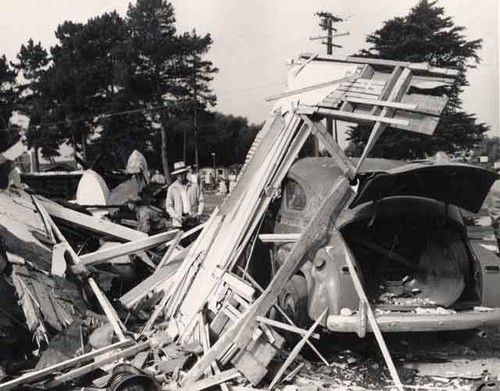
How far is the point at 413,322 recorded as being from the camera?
634 cm

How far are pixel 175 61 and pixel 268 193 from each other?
36.6 m

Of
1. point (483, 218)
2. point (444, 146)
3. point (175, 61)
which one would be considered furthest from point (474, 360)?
point (175, 61)

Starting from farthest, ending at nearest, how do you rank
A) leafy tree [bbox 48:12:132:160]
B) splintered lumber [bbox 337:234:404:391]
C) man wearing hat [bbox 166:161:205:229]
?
leafy tree [bbox 48:12:132:160] < man wearing hat [bbox 166:161:205:229] < splintered lumber [bbox 337:234:404:391]

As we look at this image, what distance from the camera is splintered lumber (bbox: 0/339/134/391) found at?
19.3 feet

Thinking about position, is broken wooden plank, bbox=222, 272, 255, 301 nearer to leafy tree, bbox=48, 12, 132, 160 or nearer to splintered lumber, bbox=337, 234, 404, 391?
splintered lumber, bbox=337, 234, 404, 391

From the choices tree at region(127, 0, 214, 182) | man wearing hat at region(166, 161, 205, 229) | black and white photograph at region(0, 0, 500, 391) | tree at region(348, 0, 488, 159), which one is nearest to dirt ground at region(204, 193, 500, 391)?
black and white photograph at region(0, 0, 500, 391)

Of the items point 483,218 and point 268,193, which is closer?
point 268,193

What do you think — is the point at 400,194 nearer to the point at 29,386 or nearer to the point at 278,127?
the point at 278,127

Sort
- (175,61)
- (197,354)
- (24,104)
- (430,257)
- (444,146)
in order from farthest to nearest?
(24,104) < (175,61) < (444,146) < (430,257) < (197,354)

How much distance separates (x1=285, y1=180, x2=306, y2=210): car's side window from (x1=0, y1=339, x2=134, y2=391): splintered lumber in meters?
2.37

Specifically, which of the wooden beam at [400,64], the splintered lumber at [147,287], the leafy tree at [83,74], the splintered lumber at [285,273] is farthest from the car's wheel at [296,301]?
the leafy tree at [83,74]

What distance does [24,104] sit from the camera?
150 ft

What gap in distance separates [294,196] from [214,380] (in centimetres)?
235

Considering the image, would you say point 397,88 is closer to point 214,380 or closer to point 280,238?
point 280,238
